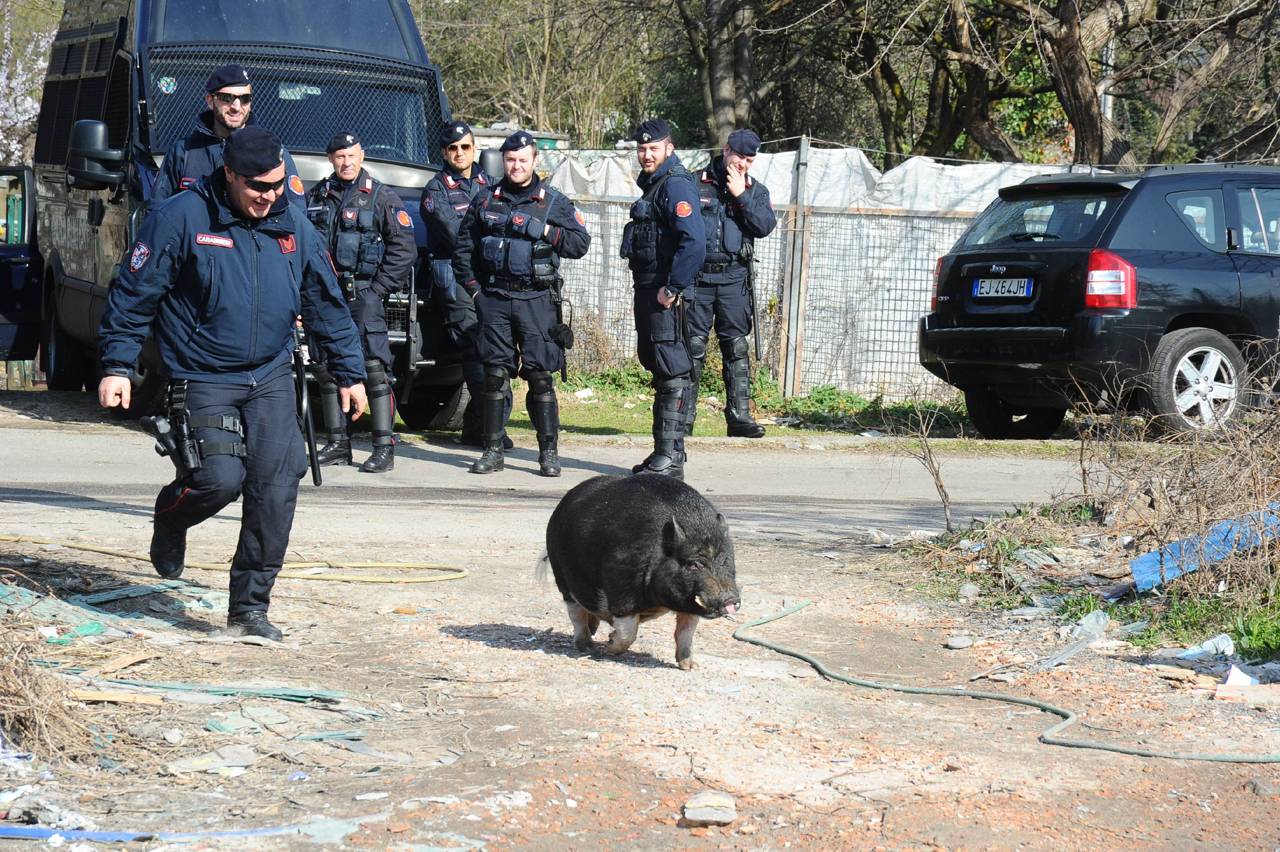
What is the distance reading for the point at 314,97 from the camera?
1141cm

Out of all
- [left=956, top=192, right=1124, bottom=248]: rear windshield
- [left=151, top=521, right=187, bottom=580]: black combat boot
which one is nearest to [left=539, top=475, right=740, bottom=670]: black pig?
[left=151, top=521, right=187, bottom=580]: black combat boot

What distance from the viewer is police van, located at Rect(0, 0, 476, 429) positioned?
10.9 metres

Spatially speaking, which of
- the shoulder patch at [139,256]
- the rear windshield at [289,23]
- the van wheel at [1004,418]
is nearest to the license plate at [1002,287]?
the van wheel at [1004,418]

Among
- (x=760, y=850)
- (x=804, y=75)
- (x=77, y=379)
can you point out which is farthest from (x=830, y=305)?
(x=804, y=75)

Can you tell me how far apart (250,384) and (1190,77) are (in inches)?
677

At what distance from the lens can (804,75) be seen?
2823cm

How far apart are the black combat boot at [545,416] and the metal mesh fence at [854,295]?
541 cm

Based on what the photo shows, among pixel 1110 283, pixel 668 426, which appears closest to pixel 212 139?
pixel 668 426

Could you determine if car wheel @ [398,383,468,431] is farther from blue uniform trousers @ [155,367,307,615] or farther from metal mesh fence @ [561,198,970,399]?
blue uniform trousers @ [155,367,307,615]

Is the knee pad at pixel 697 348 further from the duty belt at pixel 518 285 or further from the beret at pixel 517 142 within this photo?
the beret at pixel 517 142

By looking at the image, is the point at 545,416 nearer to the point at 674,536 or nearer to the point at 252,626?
the point at 252,626

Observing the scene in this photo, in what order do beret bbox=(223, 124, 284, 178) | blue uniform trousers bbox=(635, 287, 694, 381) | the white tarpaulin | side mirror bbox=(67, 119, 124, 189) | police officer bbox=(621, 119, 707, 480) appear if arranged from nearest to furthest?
beret bbox=(223, 124, 284, 178) → police officer bbox=(621, 119, 707, 480) → blue uniform trousers bbox=(635, 287, 694, 381) → side mirror bbox=(67, 119, 124, 189) → the white tarpaulin

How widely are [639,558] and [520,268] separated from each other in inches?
181

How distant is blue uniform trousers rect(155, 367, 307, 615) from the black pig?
995mm
